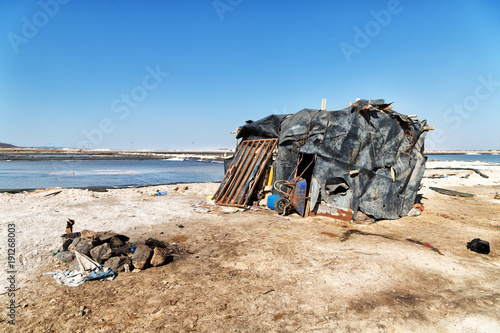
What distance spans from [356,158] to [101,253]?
770 cm

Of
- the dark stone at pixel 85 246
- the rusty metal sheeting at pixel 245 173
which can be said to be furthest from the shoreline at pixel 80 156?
the dark stone at pixel 85 246

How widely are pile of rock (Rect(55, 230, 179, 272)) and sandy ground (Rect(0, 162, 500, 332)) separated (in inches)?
7.3

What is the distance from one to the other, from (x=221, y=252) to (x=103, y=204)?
6.88m

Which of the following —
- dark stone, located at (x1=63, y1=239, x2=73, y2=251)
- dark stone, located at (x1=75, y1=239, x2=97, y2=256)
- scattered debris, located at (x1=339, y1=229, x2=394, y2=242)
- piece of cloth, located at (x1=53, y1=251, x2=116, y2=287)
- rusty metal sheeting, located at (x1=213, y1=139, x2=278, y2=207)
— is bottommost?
piece of cloth, located at (x1=53, y1=251, x2=116, y2=287)

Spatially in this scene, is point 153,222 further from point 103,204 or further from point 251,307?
point 251,307

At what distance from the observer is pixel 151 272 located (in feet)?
15.0

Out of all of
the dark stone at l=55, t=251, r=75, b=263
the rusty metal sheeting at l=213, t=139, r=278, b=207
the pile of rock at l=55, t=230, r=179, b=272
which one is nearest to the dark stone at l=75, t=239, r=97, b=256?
the pile of rock at l=55, t=230, r=179, b=272

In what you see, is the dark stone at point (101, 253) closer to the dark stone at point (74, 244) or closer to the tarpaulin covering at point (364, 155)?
the dark stone at point (74, 244)

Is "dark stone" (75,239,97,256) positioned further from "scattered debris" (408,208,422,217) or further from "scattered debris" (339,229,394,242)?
"scattered debris" (408,208,422,217)

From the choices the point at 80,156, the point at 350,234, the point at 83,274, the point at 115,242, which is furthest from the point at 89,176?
the point at 80,156

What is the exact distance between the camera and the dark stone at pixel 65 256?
4809 mm

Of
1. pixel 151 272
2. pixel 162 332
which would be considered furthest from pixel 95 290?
pixel 162 332

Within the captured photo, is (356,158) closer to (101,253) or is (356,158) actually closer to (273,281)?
(273,281)

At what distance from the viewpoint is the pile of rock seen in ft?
15.2
